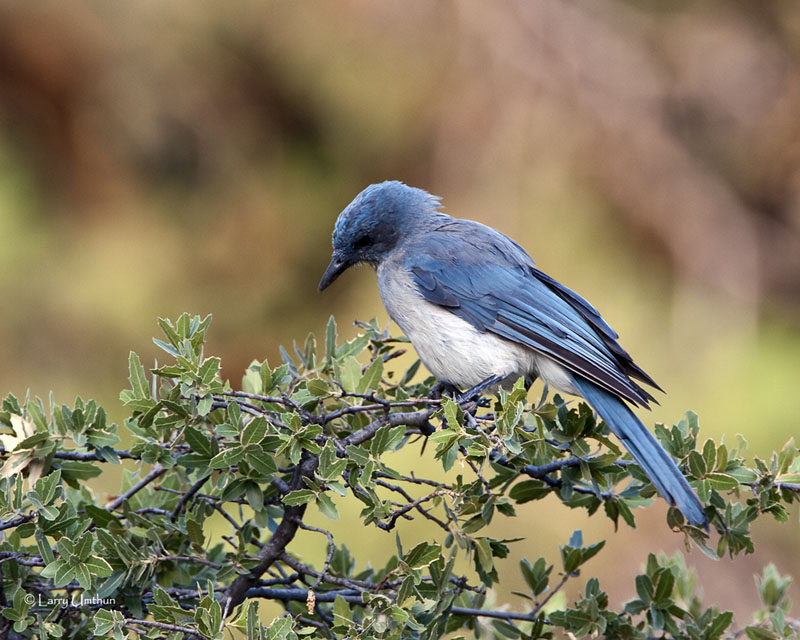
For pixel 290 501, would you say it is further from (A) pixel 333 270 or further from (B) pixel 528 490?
(A) pixel 333 270

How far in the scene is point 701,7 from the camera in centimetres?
701

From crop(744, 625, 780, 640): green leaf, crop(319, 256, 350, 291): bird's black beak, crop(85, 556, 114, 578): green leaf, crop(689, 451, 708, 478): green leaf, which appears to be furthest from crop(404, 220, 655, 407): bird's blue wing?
crop(85, 556, 114, 578): green leaf

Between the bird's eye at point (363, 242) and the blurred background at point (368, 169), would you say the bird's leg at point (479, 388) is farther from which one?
the blurred background at point (368, 169)

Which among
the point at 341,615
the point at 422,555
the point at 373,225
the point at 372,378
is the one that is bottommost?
the point at 341,615

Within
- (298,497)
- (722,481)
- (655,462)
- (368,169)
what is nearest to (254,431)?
(298,497)

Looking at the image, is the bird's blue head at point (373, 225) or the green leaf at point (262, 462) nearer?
the green leaf at point (262, 462)

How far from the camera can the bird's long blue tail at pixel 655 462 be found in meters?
2.15

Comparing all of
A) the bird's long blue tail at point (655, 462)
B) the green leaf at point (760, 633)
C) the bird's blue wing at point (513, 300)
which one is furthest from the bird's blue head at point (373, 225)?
the green leaf at point (760, 633)

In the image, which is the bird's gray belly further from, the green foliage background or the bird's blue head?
the green foliage background

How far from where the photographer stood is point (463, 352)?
3086mm

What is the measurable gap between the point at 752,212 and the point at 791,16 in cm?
159

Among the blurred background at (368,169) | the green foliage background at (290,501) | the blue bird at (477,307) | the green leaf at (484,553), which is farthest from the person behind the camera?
the blurred background at (368,169)

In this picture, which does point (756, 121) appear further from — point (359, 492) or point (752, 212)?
point (359, 492)

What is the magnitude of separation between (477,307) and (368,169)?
3801 millimetres
